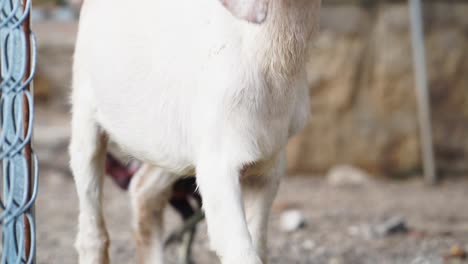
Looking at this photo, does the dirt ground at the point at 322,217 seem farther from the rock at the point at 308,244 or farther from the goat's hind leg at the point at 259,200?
the goat's hind leg at the point at 259,200

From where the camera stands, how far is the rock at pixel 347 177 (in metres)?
8.37

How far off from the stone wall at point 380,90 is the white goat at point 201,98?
4791mm

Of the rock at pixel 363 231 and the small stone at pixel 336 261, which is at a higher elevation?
the small stone at pixel 336 261

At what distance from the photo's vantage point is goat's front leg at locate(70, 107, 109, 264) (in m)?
3.95

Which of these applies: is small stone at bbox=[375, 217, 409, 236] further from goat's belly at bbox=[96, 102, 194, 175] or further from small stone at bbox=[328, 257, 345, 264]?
goat's belly at bbox=[96, 102, 194, 175]

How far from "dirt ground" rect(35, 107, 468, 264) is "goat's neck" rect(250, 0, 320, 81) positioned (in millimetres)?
2260

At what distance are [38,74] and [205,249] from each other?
148 inches

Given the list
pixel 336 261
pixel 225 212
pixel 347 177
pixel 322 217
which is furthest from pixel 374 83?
pixel 225 212

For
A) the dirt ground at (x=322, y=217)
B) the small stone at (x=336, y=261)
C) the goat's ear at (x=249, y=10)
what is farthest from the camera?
the dirt ground at (x=322, y=217)

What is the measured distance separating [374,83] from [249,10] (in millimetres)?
5881

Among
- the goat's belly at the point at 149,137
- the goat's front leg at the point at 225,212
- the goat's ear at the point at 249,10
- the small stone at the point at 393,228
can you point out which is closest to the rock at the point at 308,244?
the small stone at the point at 393,228

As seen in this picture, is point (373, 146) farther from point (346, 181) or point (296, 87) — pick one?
point (296, 87)

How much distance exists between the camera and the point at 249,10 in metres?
2.87

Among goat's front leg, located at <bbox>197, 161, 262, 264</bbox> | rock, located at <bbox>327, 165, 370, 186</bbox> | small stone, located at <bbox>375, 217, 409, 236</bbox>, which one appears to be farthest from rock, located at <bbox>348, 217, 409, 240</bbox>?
goat's front leg, located at <bbox>197, 161, 262, 264</bbox>
